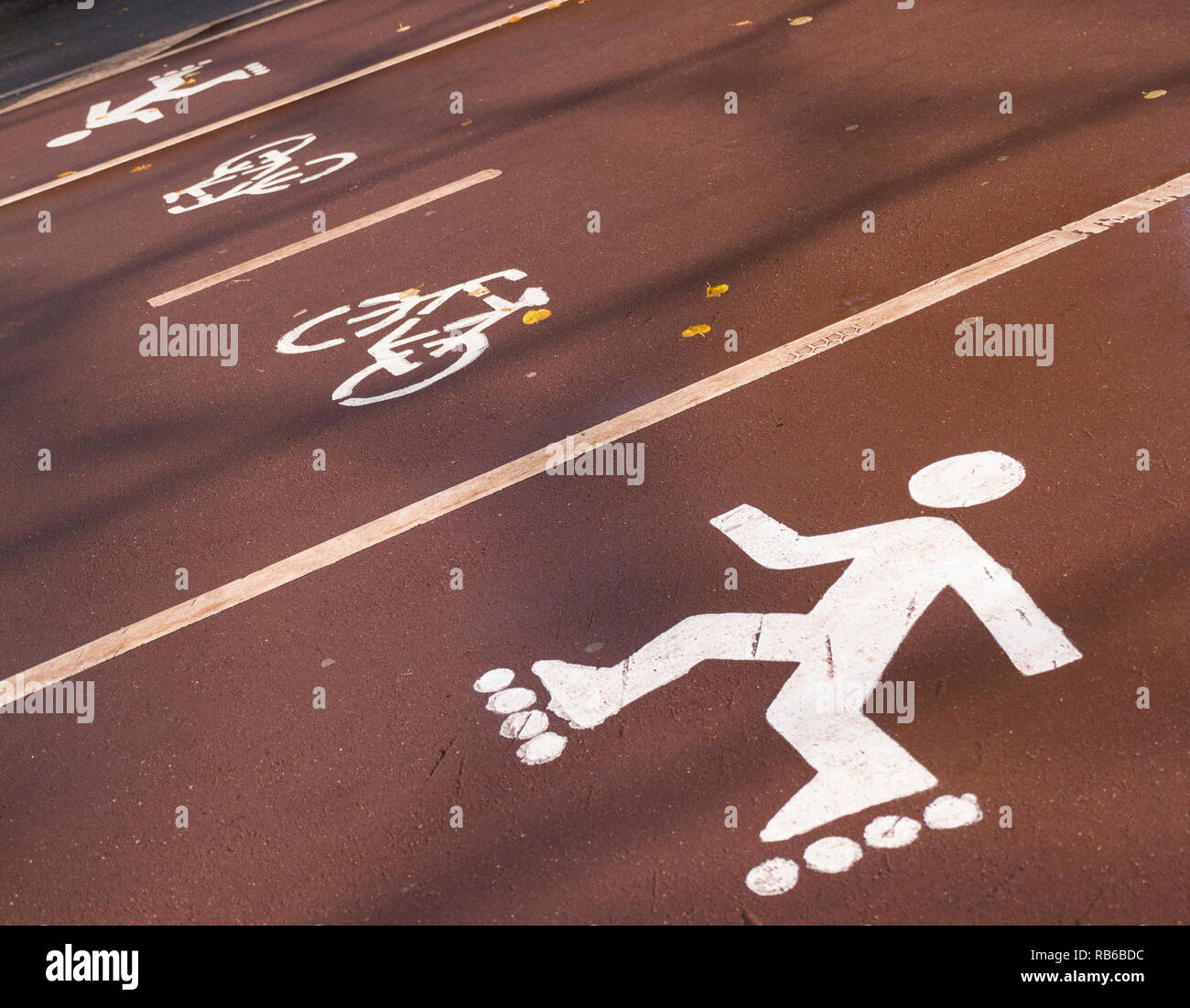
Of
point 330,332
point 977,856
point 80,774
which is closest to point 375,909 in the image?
point 80,774

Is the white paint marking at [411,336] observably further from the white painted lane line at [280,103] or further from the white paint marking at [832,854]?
the white painted lane line at [280,103]

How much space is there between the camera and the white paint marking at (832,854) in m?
3.15

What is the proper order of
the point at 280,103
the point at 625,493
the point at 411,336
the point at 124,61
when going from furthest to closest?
the point at 124,61, the point at 280,103, the point at 411,336, the point at 625,493

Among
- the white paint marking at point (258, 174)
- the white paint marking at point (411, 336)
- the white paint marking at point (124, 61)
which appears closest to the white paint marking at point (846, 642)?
the white paint marking at point (411, 336)

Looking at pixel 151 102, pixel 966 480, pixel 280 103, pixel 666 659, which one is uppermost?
pixel 151 102

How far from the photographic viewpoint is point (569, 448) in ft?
16.7

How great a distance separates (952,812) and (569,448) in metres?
2.42

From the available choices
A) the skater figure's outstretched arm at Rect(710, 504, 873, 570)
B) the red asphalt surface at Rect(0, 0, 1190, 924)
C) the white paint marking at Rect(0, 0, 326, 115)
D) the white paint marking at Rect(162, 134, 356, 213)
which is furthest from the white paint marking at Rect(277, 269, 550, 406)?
the white paint marking at Rect(0, 0, 326, 115)

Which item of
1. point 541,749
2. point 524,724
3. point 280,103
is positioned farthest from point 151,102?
point 541,749

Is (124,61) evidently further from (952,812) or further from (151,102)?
(952,812)

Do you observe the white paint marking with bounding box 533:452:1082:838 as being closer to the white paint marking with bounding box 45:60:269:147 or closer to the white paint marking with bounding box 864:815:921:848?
the white paint marking with bounding box 864:815:921:848

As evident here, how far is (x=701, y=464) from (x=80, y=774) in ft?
8.42

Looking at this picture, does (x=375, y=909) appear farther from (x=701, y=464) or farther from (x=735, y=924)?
(x=701, y=464)

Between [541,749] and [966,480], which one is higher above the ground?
[966,480]
